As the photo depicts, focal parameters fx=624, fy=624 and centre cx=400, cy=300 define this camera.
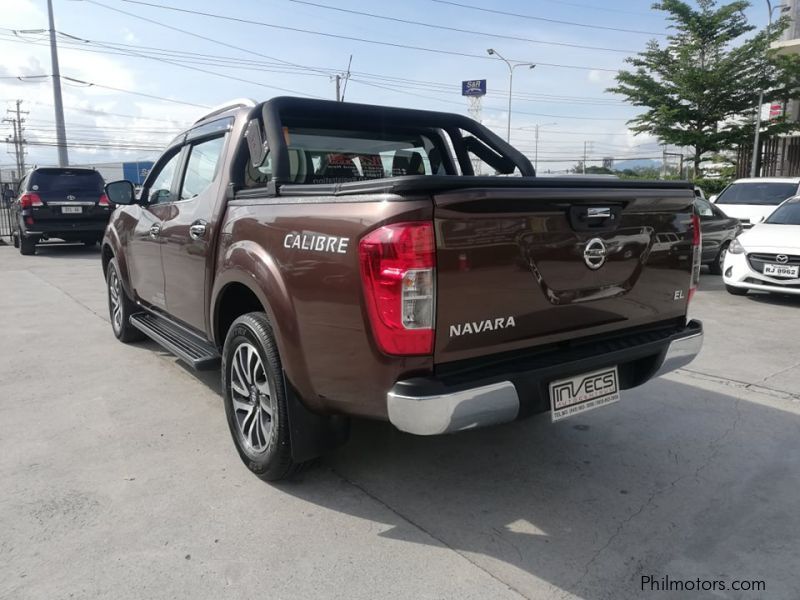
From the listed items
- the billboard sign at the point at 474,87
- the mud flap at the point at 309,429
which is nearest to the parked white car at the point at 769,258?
the mud flap at the point at 309,429

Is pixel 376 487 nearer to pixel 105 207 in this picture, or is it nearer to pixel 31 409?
pixel 31 409

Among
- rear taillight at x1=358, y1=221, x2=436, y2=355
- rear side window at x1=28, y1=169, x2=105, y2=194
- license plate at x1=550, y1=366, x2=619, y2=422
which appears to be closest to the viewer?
rear taillight at x1=358, y1=221, x2=436, y2=355

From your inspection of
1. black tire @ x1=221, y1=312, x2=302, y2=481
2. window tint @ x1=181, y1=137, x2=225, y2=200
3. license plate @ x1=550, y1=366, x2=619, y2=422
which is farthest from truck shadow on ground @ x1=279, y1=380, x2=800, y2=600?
window tint @ x1=181, y1=137, x2=225, y2=200

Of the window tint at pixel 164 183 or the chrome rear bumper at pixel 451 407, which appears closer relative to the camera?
the chrome rear bumper at pixel 451 407

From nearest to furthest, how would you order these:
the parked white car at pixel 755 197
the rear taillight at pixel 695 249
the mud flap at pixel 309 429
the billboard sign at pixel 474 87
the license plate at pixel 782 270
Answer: the mud flap at pixel 309 429
the rear taillight at pixel 695 249
the license plate at pixel 782 270
the parked white car at pixel 755 197
the billboard sign at pixel 474 87

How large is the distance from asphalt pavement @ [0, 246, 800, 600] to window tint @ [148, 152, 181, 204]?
55.4 inches

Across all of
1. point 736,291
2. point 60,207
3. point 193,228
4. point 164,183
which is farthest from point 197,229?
point 60,207

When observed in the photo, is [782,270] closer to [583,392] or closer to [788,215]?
[788,215]

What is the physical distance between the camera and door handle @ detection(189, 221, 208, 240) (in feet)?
11.9

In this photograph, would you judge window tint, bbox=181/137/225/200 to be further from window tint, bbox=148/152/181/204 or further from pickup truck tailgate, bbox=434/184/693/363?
pickup truck tailgate, bbox=434/184/693/363

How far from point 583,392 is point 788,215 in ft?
24.9

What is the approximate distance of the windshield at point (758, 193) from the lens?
1220cm

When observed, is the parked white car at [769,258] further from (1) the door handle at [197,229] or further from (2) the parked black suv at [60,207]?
(2) the parked black suv at [60,207]

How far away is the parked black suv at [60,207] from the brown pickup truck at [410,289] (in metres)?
11.2
